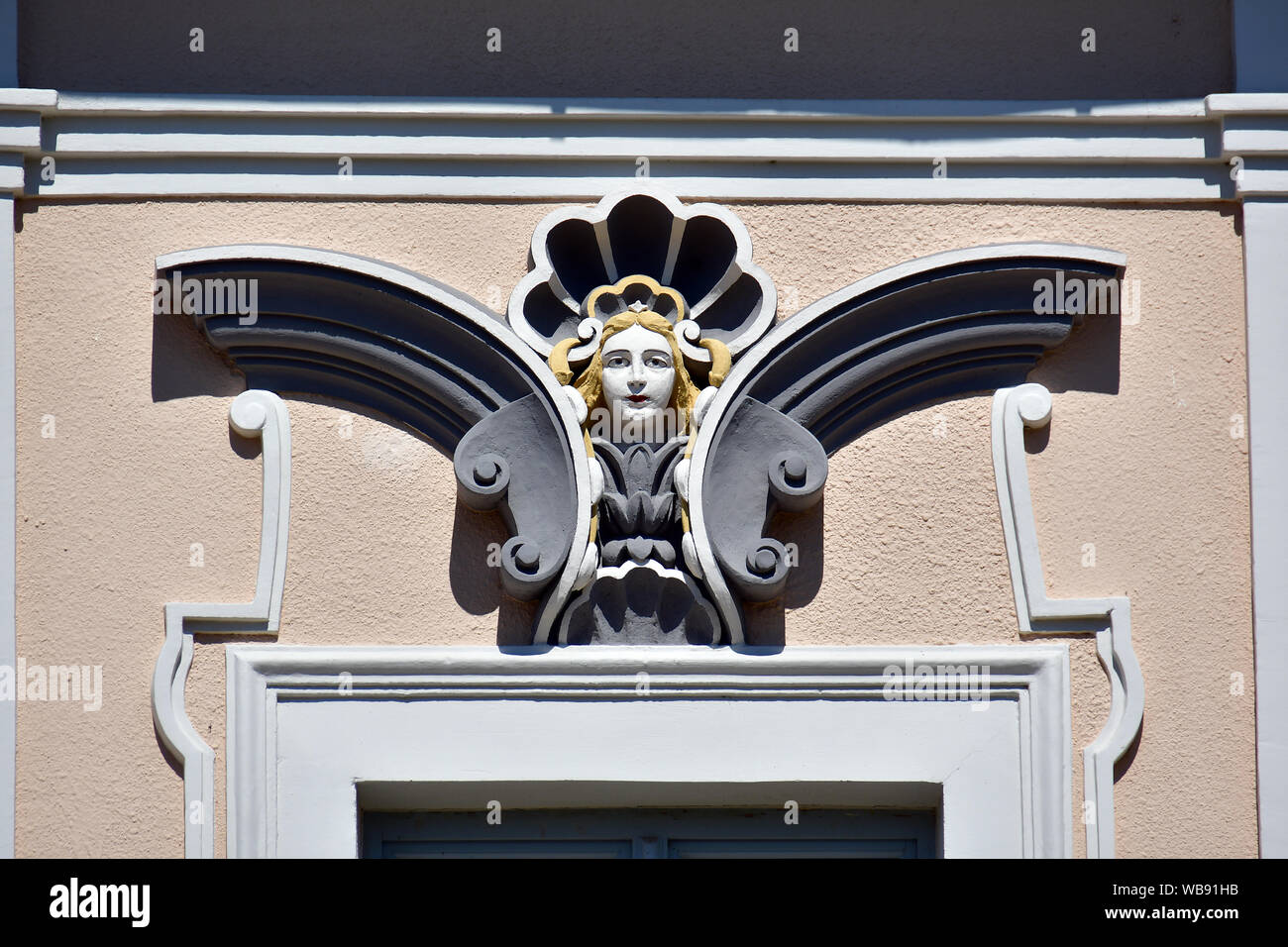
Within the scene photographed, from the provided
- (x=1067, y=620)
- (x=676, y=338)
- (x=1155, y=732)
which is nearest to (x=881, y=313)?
(x=676, y=338)

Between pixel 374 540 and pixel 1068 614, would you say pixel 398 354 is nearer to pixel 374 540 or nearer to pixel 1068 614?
pixel 374 540

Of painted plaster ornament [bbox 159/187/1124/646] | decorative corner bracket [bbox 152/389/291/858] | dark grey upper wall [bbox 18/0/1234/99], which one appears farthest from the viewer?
dark grey upper wall [bbox 18/0/1234/99]

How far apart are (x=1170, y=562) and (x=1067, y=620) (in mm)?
295

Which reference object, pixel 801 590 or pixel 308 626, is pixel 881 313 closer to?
pixel 801 590

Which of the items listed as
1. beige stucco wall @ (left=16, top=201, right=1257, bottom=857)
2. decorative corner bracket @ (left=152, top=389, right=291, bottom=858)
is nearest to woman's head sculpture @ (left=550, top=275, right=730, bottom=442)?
beige stucco wall @ (left=16, top=201, right=1257, bottom=857)

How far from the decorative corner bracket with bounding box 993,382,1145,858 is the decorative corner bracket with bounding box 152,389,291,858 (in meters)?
1.75

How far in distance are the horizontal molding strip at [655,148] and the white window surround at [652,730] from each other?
3.88 feet

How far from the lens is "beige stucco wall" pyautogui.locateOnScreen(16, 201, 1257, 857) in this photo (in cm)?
508

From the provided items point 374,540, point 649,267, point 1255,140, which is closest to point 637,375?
point 649,267

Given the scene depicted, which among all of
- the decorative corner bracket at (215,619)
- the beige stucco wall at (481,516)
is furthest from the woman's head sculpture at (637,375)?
the decorative corner bracket at (215,619)

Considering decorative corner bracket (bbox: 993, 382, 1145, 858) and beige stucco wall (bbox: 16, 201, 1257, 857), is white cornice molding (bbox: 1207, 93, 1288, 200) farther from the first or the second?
decorative corner bracket (bbox: 993, 382, 1145, 858)

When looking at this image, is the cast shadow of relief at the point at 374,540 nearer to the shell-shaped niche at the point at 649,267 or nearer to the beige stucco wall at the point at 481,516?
the beige stucco wall at the point at 481,516

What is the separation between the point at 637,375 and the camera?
5238 millimetres

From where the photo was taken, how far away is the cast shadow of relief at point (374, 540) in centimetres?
518
